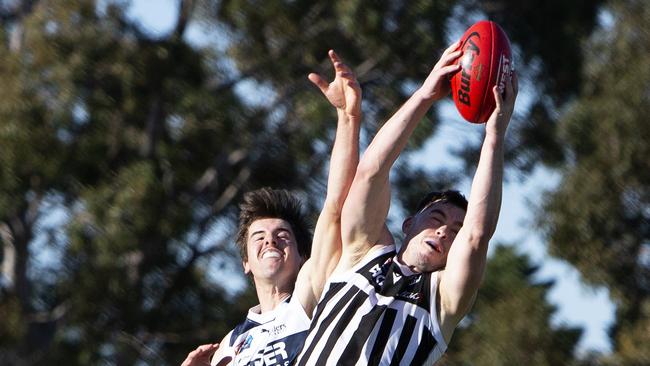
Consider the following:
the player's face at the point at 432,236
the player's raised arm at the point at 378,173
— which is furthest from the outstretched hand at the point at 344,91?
the player's face at the point at 432,236

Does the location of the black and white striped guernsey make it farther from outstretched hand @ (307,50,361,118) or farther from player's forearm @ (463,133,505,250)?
outstretched hand @ (307,50,361,118)

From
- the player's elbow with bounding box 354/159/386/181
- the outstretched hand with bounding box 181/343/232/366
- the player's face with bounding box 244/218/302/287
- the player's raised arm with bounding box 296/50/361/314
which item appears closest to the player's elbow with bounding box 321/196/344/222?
the player's raised arm with bounding box 296/50/361/314

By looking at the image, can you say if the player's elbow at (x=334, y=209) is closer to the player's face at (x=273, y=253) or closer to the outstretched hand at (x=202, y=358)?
the player's face at (x=273, y=253)

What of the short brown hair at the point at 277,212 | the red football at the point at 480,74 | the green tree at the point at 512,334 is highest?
the green tree at the point at 512,334

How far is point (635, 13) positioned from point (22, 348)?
821cm

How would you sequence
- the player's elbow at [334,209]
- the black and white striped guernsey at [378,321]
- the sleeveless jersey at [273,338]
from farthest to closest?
the sleeveless jersey at [273,338] → the player's elbow at [334,209] → the black and white striped guernsey at [378,321]

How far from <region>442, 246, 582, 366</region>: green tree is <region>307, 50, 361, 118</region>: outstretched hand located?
13.0 meters

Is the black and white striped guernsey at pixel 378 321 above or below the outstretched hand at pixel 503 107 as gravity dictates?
below

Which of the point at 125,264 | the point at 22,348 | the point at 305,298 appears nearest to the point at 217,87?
the point at 125,264

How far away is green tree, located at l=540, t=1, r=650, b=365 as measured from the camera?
18.9m

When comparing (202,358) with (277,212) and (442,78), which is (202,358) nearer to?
(277,212)

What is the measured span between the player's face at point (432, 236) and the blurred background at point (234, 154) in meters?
11.2

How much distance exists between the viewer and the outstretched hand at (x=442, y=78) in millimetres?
5504

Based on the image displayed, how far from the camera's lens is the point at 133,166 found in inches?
676
